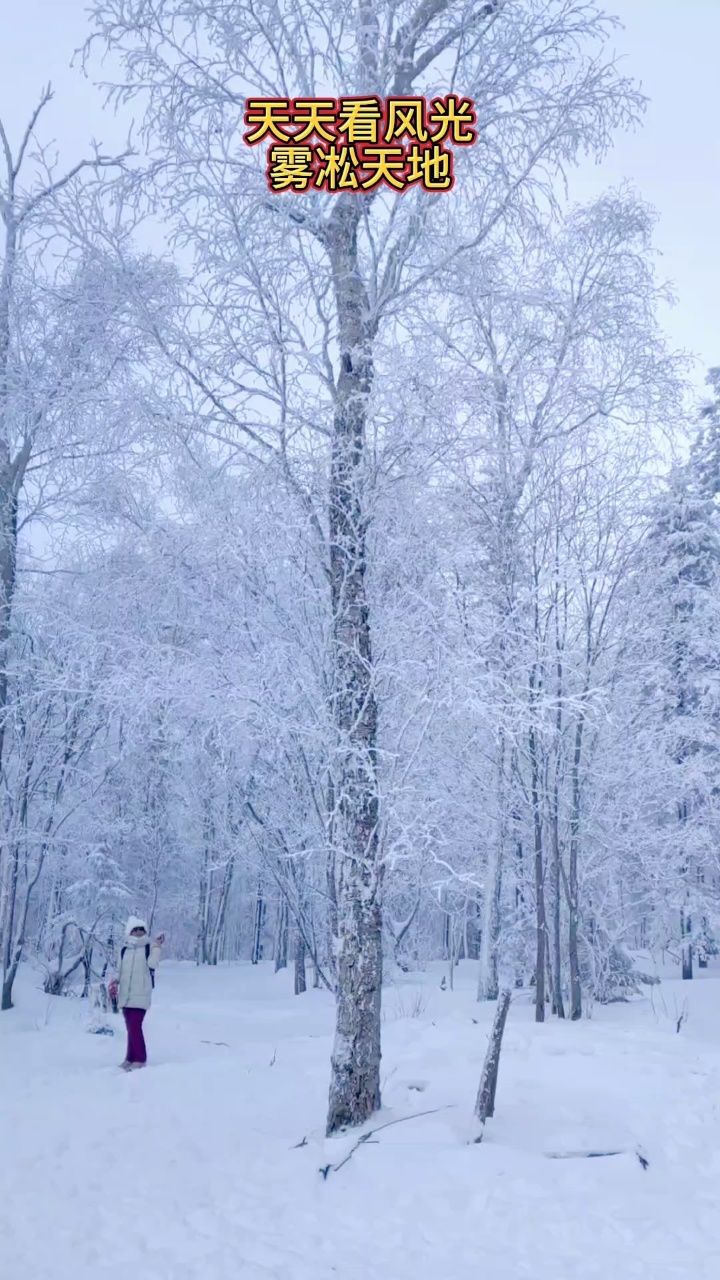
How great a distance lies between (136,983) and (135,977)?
72mm

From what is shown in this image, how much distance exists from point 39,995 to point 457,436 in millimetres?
13883

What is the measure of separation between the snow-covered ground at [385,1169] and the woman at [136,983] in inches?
10.4

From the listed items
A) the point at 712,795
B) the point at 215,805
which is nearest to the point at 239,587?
the point at 712,795

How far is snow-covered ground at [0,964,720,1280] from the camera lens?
15.1 ft

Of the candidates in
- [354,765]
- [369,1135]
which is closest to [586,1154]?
[369,1135]

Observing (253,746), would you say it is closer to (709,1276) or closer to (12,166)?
(709,1276)

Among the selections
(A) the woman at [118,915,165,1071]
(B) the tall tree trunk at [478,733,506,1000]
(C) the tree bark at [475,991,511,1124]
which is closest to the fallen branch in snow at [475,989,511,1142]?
(C) the tree bark at [475,991,511,1124]

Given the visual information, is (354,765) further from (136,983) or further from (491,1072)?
(136,983)

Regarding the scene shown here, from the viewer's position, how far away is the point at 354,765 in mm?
6438

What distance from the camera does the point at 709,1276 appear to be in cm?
431

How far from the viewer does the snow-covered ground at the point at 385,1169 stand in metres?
4.61

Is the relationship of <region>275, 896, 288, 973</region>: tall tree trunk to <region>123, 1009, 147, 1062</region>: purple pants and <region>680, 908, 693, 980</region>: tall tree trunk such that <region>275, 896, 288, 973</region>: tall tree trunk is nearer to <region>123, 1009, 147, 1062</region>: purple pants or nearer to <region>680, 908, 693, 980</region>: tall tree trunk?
<region>680, 908, 693, 980</region>: tall tree trunk

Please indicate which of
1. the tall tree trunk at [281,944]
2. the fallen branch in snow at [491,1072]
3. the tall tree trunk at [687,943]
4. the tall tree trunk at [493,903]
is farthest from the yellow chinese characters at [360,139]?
the tall tree trunk at [281,944]

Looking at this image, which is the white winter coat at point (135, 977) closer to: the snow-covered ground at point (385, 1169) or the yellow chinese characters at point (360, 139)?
the snow-covered ground at point (385, 1169)
